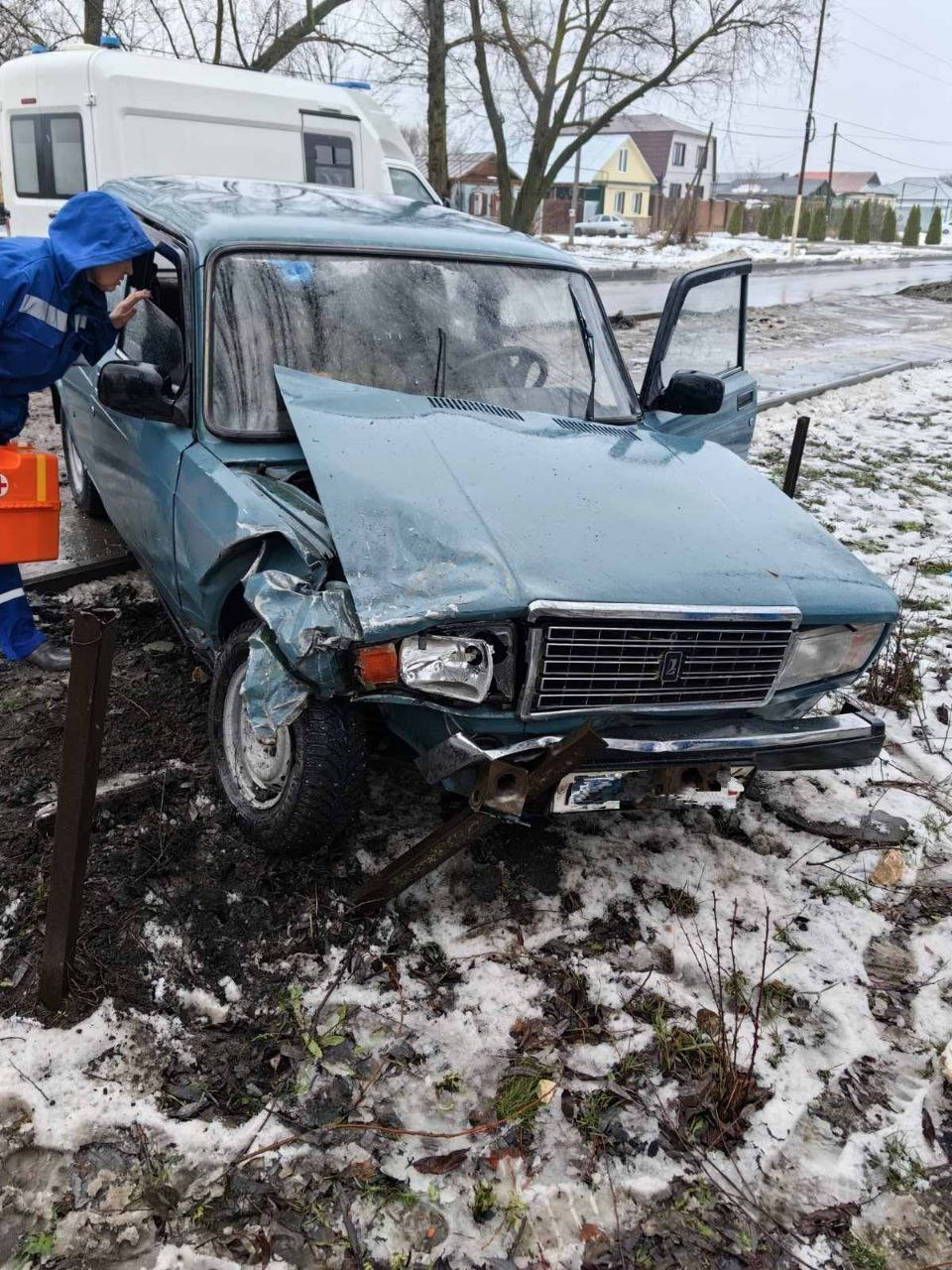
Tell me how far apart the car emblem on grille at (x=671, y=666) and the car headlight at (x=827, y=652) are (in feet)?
1.26

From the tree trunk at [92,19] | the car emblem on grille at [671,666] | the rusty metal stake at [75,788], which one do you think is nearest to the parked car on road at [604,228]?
the tree trunk at [92,19]

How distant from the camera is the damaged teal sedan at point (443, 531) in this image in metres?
2.71

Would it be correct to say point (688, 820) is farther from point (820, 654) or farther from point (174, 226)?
point (174, 226)

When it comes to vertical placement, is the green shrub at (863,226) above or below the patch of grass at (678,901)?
above

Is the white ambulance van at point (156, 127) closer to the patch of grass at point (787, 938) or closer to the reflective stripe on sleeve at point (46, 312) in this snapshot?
the reflective stripe on sleeve at point (46, 312)

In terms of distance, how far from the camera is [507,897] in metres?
Answer: 3.20

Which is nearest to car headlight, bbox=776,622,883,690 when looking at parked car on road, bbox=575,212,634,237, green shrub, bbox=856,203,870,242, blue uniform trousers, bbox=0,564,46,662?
blue uniform trousers, bbox=0,564,46,662

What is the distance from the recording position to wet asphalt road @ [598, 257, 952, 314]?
1893 centimetres

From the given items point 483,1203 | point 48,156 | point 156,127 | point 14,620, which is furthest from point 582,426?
point 48,156

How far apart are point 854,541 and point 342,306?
13.1ft

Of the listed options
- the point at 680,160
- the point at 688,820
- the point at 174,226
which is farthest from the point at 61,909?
the point at 680,160

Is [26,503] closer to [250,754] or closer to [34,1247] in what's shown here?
[250,754]

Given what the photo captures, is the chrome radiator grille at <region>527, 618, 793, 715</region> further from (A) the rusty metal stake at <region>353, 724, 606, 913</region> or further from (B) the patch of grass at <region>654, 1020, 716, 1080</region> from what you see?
(B) the patch of grass at <region>654, 1020, 716, 1080</region>

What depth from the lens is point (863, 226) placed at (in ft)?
181
